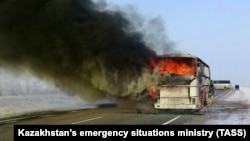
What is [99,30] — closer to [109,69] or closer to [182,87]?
[109,69]

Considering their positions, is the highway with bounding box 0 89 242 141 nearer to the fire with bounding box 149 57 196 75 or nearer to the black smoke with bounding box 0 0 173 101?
the fire with bounding box 149 57 196 75

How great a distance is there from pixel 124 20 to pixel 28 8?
5.45 meters

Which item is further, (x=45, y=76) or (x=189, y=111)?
(x=45, y=76)

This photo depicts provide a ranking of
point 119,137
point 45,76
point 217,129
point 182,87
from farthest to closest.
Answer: point 45,76, point 182,87, point 217,129, point 119,137

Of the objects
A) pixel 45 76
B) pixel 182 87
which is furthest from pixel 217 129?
pixel 45 76

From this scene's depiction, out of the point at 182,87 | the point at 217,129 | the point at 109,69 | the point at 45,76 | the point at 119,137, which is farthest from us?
the point at 45,76

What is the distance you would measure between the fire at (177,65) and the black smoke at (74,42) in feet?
5.67

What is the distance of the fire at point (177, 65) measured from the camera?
20.9 metres

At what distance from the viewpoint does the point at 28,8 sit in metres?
23.8

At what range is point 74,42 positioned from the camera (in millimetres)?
23609

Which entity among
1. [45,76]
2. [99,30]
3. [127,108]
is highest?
[99,30]

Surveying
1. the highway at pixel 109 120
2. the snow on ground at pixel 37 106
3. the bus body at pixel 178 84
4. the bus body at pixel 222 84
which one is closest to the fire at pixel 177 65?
the bus body at pixel 178 84

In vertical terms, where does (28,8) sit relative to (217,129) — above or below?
above
